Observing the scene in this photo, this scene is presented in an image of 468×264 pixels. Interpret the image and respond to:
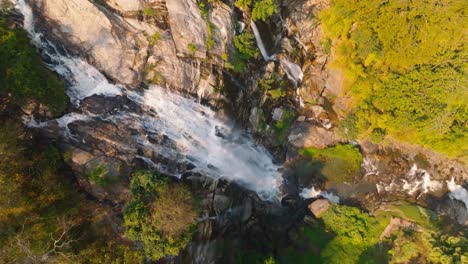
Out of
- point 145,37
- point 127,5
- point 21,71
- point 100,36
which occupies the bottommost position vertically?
point 21,71

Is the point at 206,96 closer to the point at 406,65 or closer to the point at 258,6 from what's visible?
the point at 258,6

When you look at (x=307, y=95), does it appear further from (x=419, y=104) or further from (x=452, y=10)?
(x=452, y=10)

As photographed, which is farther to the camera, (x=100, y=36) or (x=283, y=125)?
(x=283, y=125)

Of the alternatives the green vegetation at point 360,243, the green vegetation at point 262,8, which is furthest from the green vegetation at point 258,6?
the green vegetation at point 360,243

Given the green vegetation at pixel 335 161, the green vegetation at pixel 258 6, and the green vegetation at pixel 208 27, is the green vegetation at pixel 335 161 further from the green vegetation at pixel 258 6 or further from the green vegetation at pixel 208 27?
the green vegetation at pixel 208 27

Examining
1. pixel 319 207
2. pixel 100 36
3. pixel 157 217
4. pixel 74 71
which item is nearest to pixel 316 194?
pixel 319 207

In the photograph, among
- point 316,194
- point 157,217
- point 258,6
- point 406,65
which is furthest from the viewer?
point 316,194

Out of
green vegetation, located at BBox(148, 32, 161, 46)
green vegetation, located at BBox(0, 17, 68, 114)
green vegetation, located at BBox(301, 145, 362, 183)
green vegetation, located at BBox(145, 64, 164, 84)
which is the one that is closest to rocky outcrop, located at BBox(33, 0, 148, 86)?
green vegetation, located at BBox(148, 32, 161, 46)

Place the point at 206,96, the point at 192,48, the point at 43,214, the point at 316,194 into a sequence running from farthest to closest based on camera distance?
1. the point at 316,194
2. the point at 206,96
3. the point at 192,48
4. the point at 43,214
